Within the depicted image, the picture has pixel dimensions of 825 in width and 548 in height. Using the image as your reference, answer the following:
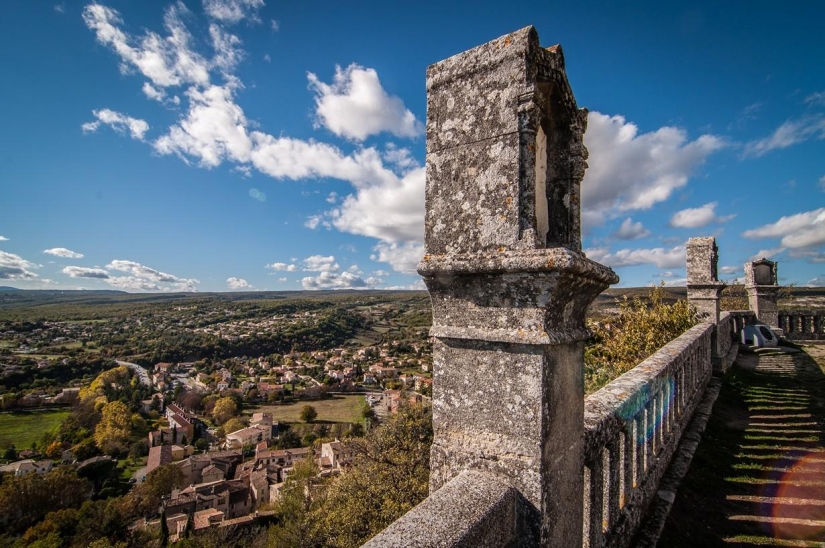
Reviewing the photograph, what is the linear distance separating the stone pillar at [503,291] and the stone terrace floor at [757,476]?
2704mm

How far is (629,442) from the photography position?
3406mm

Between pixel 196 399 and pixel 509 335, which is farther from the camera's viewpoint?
pixel 196 399

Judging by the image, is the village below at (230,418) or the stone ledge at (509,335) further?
the village below at (230,418)

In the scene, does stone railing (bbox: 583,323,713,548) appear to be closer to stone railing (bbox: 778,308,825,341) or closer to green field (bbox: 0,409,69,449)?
stone railing (bbox: 778,308,825,341)

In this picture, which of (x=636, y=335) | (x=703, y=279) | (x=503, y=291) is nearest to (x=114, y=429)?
(x=636, y=335)

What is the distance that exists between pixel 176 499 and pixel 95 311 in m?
112

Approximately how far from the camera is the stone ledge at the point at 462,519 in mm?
1291

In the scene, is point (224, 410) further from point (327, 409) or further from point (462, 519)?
point (462, 519)

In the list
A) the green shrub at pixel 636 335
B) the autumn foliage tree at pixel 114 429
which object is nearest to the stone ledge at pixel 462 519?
the green shrub at pixel 636 335

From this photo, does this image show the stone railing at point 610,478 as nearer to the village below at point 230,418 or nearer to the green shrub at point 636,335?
the village below at point 230,418

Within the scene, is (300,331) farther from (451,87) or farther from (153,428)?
(451,87)

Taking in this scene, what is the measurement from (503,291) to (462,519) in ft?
2.92

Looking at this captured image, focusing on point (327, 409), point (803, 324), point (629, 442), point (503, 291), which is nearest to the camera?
point (503, 291)

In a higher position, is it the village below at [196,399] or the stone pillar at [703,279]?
the stone pillar at [703,279]
